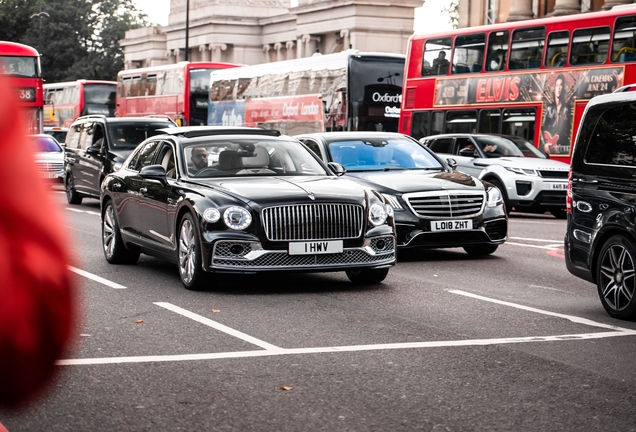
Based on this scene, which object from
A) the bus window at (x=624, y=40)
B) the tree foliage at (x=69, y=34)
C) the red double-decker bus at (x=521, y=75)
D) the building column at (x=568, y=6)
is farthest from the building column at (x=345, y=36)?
the bus window at (x=624, y=40)

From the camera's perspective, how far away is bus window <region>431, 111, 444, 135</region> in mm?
27058

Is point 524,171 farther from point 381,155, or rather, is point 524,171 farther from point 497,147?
point 381,155

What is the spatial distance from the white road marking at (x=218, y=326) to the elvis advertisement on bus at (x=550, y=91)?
1478 centimetres

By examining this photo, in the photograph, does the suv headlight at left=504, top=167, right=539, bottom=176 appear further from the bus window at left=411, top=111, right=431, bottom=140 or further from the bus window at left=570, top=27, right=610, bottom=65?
the bus window at left=411, top=111, right=431, bottom=140

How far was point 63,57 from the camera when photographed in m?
102

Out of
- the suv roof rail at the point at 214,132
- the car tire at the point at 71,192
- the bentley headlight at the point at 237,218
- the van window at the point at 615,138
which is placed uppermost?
the van window at the point at 615,138

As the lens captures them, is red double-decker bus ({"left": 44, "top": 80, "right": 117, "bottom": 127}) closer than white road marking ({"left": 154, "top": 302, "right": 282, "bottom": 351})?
No

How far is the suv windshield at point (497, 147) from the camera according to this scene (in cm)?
2264

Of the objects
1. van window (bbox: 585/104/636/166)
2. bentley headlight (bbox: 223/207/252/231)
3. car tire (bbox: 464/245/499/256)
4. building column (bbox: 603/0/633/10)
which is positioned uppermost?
building column (bbox: 603/0/633/10)

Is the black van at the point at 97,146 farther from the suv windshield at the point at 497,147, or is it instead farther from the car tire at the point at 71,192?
the suv windshield at the point at 497,147

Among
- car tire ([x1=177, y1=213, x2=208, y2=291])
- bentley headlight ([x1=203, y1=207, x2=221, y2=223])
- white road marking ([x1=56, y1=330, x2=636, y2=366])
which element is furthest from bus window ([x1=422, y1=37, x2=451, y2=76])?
white road marking ([x1=56, y1=330, x2=636, y2=366])

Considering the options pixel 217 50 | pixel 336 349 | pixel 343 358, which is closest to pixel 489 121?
pixel 336 349

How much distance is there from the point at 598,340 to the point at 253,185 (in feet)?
12.9

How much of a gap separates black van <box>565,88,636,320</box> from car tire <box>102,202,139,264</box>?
17.5 ft
